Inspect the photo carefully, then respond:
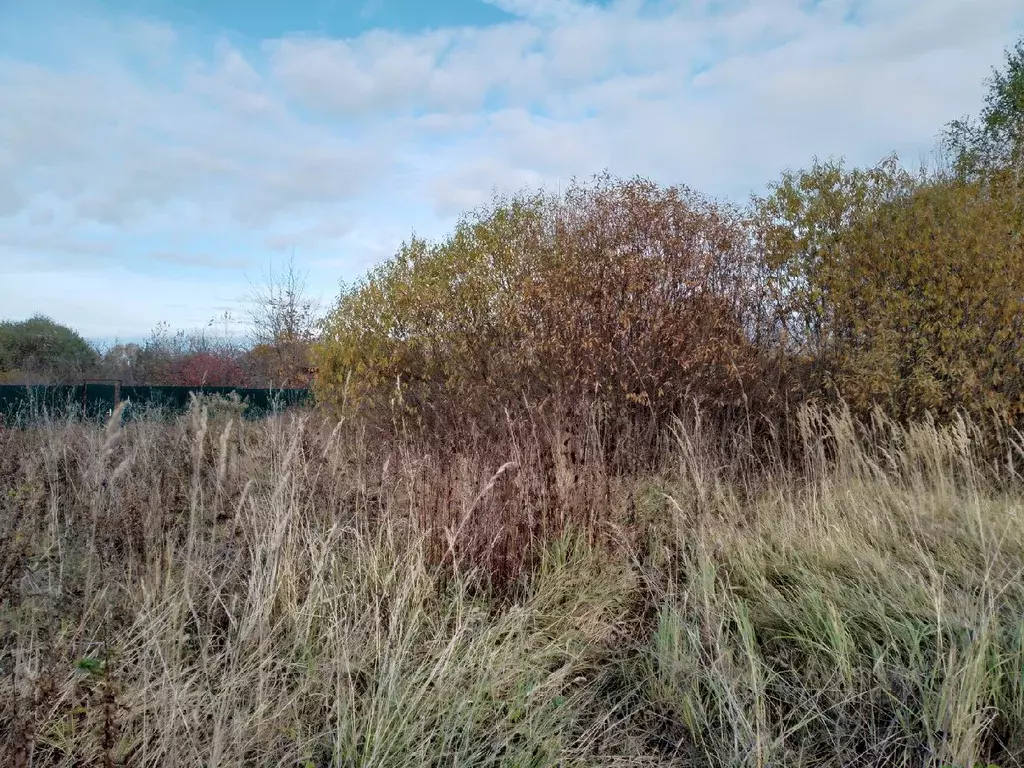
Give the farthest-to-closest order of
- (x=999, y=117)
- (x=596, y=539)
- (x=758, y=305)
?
(x=999, y=117)
(x=758, y=305)
(x=596, y=539)

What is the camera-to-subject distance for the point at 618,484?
462cm

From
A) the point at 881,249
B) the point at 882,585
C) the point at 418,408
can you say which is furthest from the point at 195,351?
the point at 882,585

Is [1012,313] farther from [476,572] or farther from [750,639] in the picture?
[476,572]

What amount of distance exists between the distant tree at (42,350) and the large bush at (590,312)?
61.6 feet

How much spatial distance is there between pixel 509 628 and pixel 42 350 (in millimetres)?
26497

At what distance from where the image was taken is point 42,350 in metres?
24.4

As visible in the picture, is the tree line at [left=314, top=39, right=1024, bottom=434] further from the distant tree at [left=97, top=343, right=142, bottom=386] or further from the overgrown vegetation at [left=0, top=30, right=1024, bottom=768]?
the distant tree at [left=97, top=343, right=142, bottom=386]

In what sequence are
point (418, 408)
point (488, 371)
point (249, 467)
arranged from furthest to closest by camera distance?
point (418, 408) → point (488, 371) → point (249, 467)

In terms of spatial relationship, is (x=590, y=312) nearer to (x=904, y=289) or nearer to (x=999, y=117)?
(x=904, y=289)

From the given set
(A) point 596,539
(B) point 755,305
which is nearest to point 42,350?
(B) point 755,305

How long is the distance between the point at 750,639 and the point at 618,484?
5.67 ft

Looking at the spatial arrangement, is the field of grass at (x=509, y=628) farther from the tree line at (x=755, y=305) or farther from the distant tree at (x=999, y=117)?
the distant tree at (x=999, y=117)

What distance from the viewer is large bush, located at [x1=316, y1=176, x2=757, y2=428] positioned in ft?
21.3

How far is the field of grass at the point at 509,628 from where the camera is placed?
241 cm
